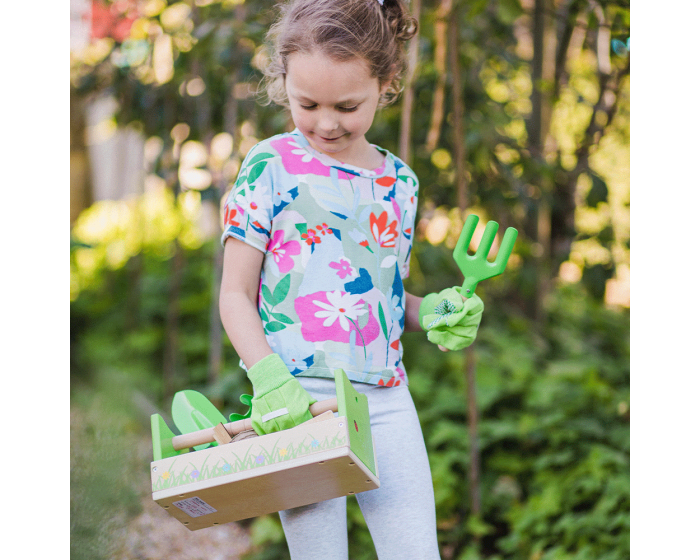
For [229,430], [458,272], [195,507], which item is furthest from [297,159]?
[458,272]

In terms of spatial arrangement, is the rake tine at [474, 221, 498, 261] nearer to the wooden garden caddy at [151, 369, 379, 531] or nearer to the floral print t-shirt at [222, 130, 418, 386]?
the floral print t-shirt at [222, 130, 418, 386]

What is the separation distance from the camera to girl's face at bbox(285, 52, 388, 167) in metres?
1.05

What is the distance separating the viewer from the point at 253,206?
3.56 ft

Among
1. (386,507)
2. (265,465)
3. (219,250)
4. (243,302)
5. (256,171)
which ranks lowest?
(386,507)

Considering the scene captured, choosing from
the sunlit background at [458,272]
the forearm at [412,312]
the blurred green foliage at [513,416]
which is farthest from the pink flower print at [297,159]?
the blurred green foliage at [513,416]

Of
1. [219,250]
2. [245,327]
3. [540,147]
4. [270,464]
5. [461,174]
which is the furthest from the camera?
[219,250]

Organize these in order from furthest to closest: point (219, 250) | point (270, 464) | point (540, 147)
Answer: point (219, 250)
point (540, 147)
point (270, 464)

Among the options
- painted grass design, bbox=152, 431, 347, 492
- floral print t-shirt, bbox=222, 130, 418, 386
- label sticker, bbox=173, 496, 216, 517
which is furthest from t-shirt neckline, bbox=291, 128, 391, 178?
label sticker, bbox=173, 496, 216, 517

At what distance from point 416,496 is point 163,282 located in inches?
171

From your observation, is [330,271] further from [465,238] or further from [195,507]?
[195,507]

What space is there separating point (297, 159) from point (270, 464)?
0.50 metres

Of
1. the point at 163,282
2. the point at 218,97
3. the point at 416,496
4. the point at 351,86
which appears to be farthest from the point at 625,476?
the point at 163,282

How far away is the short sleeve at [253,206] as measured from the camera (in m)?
1.08
